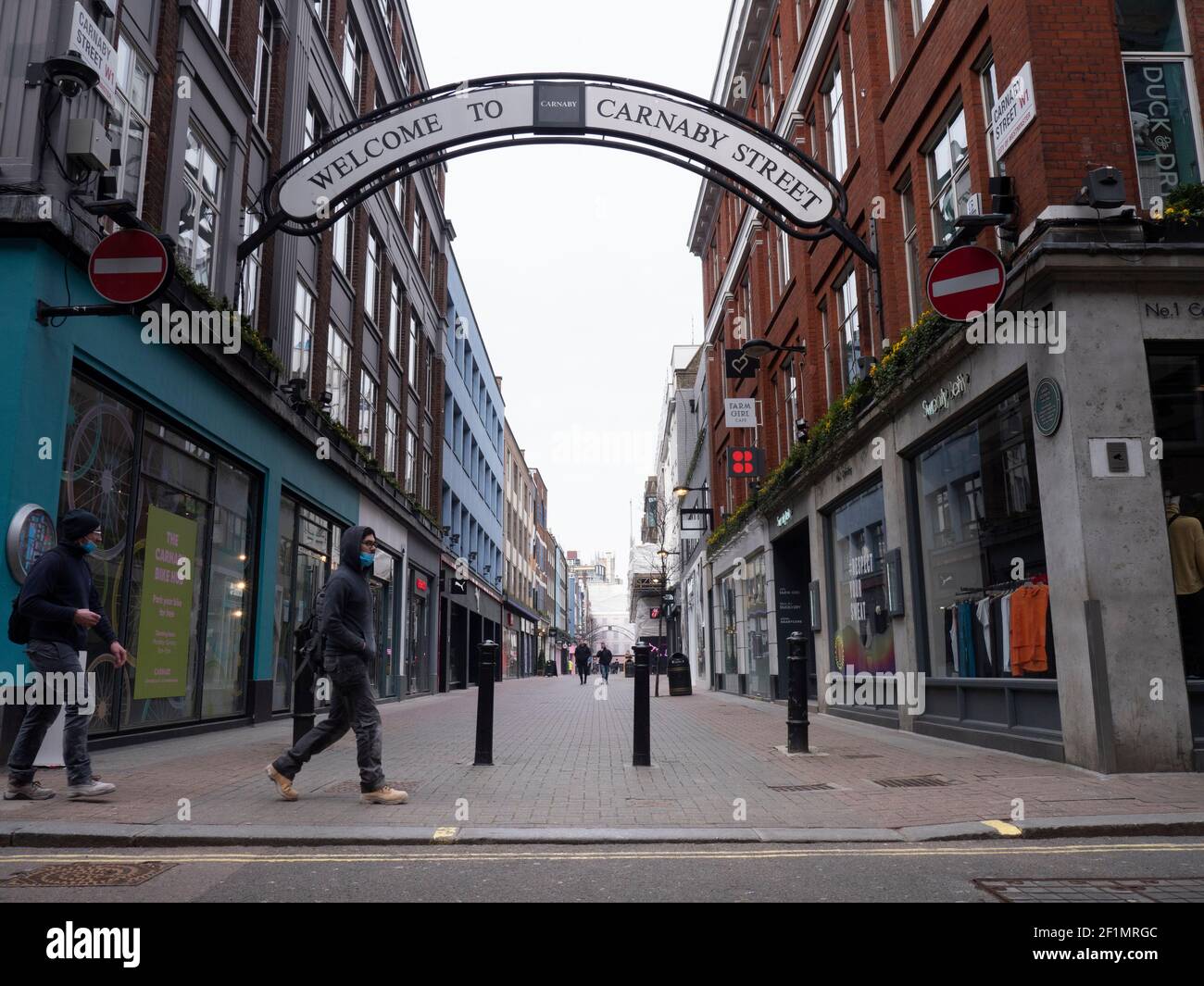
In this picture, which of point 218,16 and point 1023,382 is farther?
point 218,16

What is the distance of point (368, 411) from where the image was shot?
75.1ft

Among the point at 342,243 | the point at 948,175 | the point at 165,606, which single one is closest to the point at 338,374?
the point at 342,243

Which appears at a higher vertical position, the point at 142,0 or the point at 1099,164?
the point at 142,0

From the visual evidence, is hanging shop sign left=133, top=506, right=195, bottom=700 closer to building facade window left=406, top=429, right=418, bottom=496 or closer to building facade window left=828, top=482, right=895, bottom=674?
building facade window left=828, top=482, right=895, bottom=674

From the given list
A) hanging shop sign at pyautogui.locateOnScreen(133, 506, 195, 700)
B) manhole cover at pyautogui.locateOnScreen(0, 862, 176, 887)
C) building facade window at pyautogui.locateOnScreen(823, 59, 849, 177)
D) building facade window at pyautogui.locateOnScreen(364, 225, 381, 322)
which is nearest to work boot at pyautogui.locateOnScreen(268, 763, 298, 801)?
manhole cover at pyautogui.locateOnScreen(0, 862, 176, 887)

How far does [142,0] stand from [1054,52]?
32.6 feet

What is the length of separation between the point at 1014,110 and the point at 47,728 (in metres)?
9.90

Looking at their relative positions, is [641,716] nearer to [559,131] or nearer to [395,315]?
[559,131]

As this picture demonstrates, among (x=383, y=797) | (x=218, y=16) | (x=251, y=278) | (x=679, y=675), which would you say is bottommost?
(x=383, y=797)

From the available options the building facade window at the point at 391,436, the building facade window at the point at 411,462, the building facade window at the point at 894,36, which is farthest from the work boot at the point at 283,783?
the building facade window at the point at 411,462

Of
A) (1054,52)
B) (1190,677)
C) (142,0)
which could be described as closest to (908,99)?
(1054,52)

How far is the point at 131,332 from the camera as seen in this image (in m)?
10.3
